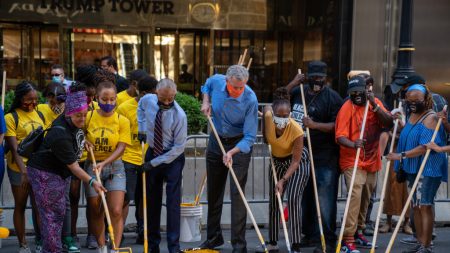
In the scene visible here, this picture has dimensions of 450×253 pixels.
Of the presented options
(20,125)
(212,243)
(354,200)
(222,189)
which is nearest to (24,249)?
(20,125)

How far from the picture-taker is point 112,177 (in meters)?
6.98

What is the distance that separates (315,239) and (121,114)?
8.20 feet

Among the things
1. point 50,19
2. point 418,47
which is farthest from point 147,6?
point 418,47

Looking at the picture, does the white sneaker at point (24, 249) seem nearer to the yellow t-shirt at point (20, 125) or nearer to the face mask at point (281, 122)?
the yellow t-shirt at point (20, 125)

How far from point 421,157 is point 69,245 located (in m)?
3.80

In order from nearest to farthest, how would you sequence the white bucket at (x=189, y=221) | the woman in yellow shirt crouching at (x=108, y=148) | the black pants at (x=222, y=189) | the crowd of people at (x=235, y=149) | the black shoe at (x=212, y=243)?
the woman in yellow shirt crouching at (x=108, y=148), the crowd of people at (x=235, y=149), the black pants at (x=222, y=189), the black shoe at (x=212, y=243), the white bucket at (x=189, y=221)

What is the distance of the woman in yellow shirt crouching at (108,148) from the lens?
22.8 feet

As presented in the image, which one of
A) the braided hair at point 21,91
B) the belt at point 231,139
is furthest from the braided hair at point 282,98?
the braided hair at point 21,91

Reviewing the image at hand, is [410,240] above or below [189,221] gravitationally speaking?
below

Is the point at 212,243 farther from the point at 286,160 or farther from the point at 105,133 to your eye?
the point at 105,133

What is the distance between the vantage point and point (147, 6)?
18.6 meters

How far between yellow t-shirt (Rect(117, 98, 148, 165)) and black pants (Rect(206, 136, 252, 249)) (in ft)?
2.48

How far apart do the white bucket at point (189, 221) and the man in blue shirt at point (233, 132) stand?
50cm

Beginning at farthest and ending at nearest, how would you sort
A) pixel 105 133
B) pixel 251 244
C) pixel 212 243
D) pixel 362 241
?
1. pixel 251 244
2. pixel 362 241
3. pixel 212 243
4. pixel 105 133
